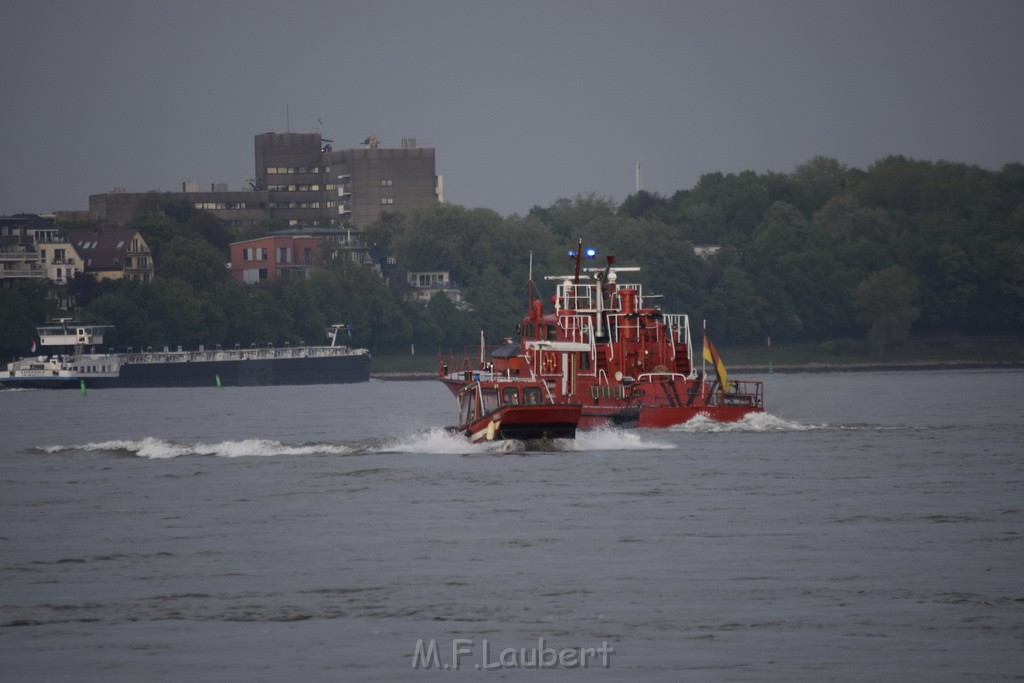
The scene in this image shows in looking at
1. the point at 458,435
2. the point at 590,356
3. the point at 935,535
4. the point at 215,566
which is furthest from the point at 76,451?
the point at 935,535

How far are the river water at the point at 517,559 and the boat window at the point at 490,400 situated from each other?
5.13ft

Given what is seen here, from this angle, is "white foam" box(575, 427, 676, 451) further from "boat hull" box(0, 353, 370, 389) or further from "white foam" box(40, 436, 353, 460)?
"boat hull" box(0, 353, 370, 389)

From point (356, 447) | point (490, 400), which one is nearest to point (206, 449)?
point (356, 447)

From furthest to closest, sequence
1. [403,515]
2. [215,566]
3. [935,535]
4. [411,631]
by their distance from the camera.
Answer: [403,515], [935,535], [215,566], [411,631]

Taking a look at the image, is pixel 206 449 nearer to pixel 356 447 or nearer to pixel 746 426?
pixel 356 447

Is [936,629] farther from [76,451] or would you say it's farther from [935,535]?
[76,451]

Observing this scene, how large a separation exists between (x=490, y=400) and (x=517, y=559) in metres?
24.7

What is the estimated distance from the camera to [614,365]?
7900 cm

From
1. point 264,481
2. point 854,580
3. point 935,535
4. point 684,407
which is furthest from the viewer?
point 684,407

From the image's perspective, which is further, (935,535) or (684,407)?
(684,407)

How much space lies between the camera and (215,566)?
3716 centimetres

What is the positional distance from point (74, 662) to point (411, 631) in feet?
17.8

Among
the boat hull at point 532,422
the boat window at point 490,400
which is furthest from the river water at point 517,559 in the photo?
the boat window at point 490,400

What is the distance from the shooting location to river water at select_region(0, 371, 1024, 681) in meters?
28.2
